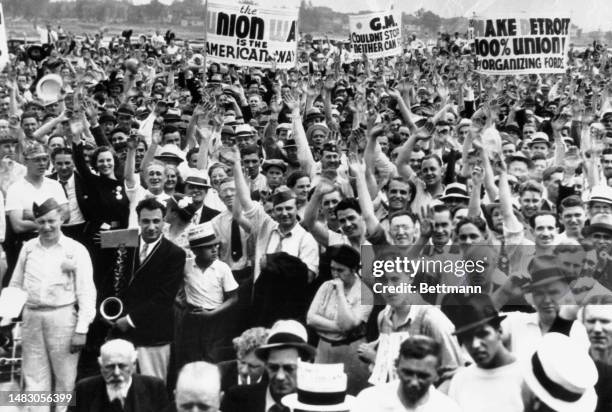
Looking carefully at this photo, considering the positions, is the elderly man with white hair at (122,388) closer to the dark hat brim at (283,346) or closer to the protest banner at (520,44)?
the dark hat brim at (283,346)

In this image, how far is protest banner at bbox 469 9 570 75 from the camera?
13.0 m

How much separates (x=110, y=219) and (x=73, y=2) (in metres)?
27.3

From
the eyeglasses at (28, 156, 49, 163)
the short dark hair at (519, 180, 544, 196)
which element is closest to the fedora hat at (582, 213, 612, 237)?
the short dark hair at (519, 180, 544, 196)

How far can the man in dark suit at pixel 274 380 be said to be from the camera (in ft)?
17.5

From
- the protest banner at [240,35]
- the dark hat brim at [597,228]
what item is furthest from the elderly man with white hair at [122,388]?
the protest banner at [240,35]

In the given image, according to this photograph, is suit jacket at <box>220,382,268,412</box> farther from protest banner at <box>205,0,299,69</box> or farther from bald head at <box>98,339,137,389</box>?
protest banner at <box>205,0,299,69</box>

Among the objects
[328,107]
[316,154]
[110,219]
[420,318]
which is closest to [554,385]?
[420,318]

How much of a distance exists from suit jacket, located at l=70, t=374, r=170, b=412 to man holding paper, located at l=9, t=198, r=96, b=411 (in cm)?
108


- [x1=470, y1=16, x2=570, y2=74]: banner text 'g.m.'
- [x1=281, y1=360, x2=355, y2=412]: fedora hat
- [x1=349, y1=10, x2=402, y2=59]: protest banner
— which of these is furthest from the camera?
[x1=349, y1=10, x2=402, y2=59]: protest banner

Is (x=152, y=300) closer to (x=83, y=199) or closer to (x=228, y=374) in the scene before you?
(x=228, y=374)

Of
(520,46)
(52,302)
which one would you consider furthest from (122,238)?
(520,46)

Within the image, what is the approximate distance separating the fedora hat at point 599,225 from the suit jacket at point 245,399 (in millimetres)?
2635

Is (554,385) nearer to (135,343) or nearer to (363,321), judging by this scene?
(363,321)

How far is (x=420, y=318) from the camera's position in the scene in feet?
18.7
